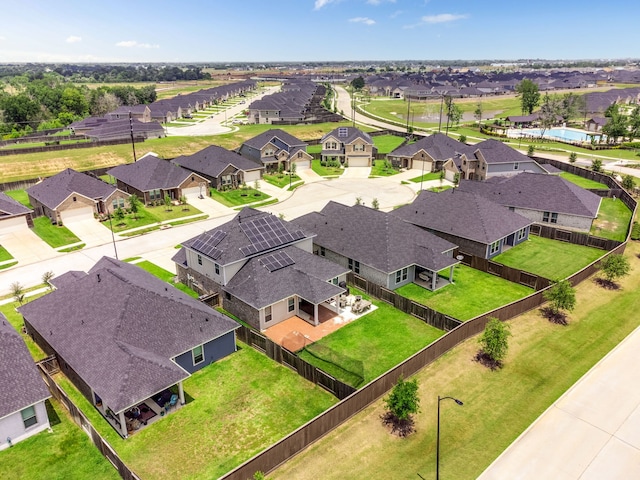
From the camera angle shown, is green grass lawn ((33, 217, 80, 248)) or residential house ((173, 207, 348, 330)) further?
green grass lawn ((33, 217, 80, 248))

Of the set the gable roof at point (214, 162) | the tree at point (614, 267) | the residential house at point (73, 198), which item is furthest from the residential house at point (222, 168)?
the tree at point (614, 267)

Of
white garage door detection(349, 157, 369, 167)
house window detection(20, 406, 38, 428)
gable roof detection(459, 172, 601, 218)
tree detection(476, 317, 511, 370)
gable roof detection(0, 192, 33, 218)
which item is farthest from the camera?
white garage door detection(349, 157, 369, 167)

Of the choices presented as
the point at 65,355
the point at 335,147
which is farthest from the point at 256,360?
the point at 335,147

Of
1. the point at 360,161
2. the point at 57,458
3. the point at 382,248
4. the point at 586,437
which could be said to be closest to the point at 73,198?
the point at 382,248

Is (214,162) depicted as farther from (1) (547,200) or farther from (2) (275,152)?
(1) (547,200)

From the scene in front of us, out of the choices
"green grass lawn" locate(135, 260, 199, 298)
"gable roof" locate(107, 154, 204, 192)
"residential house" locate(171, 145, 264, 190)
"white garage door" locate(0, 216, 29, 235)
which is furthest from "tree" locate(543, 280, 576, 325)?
"white garage door" locate(0, 216, 29, 235)

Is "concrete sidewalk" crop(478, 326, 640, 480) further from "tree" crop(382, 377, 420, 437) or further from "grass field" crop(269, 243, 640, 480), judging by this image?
"tree" crop(382, 377, 420, 437)
